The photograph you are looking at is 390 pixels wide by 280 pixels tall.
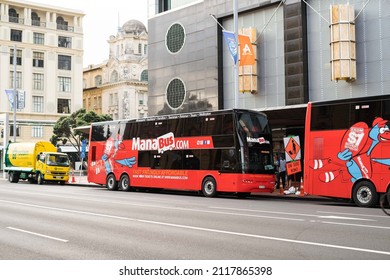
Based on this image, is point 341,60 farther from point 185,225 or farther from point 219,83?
point 185,225

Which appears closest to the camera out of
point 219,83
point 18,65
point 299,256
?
point 299,256

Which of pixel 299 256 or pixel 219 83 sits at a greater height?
pixel 219 83

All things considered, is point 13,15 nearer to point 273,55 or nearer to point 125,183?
point 125,183

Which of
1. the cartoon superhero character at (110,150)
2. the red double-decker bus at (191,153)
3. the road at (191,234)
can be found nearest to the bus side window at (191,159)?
the red double-decker bus at (191,153)

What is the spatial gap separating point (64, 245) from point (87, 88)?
340 feet

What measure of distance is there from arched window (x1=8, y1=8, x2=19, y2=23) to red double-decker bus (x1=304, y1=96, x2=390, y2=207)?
7301 cm

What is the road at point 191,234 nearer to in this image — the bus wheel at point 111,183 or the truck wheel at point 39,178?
the bus wheel at point 111,183

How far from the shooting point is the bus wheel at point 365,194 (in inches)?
690

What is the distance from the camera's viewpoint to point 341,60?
24875 millimetres

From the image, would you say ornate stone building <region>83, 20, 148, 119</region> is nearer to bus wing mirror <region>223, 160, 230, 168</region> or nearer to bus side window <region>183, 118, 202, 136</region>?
bus side window <region>183, 118, 202, 136</region>

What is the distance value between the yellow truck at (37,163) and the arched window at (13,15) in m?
45.8

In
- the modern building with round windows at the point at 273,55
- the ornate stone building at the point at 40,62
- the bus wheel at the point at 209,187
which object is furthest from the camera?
the ornate stone building at the point at 40,62

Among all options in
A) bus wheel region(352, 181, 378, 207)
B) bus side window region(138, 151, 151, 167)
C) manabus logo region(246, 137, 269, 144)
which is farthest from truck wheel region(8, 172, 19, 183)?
bus wheel region(352, 181, 378, 207)

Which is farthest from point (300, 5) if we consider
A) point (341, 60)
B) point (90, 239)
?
point (90, 239)
